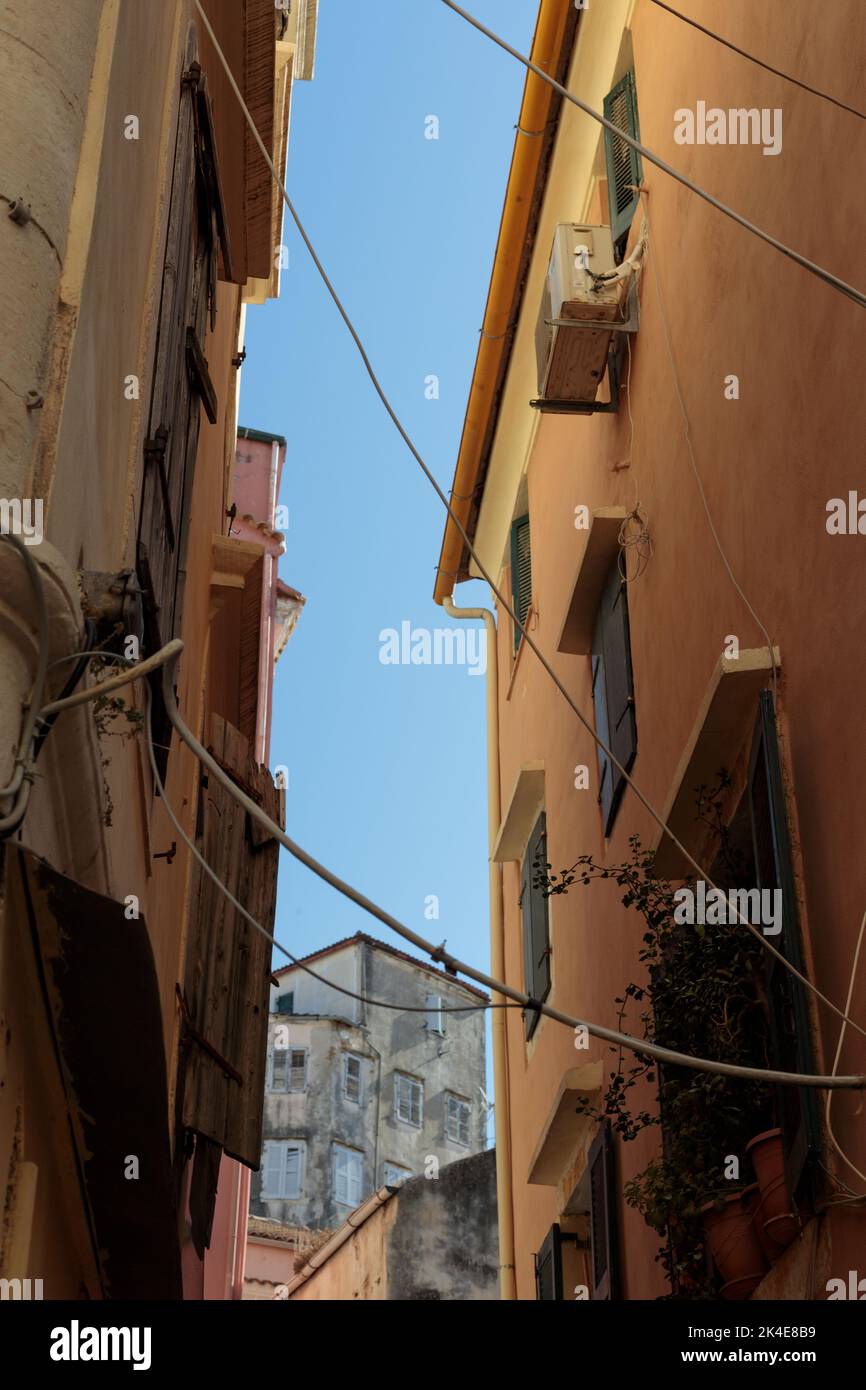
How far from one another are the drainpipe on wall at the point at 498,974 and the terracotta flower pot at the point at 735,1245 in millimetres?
6526

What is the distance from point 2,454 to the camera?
12.1ft

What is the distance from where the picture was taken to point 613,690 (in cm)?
1058

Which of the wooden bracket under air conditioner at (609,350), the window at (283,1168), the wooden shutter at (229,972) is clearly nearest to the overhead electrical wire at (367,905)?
the wooden shutter at (229,972)

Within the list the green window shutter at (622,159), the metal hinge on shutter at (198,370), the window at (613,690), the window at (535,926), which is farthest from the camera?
the window at (535,926)

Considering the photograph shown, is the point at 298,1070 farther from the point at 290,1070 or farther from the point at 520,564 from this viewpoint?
the point at 520,564

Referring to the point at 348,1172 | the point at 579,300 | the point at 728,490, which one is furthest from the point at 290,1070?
the point at 728,490

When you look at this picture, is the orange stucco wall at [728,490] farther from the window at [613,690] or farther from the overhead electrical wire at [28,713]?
the overhead electrical wire at [28,713]

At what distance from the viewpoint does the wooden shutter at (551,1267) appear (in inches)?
441

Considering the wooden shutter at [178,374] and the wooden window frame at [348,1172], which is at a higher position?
the wooden window frame at [348,1172]

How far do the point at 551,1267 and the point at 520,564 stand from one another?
640 centimetres

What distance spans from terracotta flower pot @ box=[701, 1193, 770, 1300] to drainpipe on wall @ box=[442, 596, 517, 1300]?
257 inches
